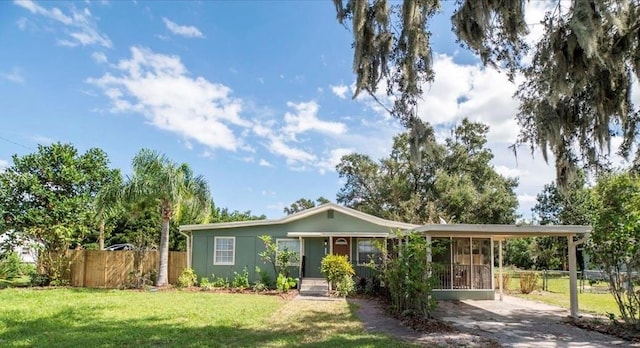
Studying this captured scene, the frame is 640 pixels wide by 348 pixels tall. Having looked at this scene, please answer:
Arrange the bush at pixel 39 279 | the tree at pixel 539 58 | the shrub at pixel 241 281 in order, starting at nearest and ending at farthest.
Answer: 1. the tree at pixel 539 58
2. the bush at pixel 39 279
3. the shrub at pixel 241 281

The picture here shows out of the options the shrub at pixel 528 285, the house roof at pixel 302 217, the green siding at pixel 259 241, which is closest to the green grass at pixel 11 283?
the house roof at pixel 302 217

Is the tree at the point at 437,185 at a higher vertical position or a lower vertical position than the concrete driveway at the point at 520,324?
higher

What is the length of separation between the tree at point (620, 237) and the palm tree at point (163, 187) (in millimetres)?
12802

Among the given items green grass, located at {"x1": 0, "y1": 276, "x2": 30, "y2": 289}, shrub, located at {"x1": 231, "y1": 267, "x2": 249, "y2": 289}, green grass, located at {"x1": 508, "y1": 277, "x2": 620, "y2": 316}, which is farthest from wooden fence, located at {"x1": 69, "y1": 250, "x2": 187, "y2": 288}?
green grass, located at {"x1": 508, "y1": 277, "x2": 620, "y2": 316}

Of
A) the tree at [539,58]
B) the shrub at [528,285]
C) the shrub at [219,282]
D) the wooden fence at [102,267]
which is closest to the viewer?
the tree at [539,58]

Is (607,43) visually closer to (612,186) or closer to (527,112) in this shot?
(527,112)

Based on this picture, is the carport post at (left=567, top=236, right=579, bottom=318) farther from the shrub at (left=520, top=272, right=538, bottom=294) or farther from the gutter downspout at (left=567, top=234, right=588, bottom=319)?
the shrub at (left=520, top=272, right=538, bottom=294)

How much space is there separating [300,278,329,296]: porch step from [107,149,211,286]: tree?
16.8ft

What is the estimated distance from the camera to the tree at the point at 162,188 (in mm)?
15438

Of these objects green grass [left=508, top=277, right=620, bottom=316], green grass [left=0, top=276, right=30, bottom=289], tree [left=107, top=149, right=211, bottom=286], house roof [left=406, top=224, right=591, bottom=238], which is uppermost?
tree [left=107, top=149, right=211, bottom=286]

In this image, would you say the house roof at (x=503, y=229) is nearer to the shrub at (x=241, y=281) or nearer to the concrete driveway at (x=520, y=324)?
the concrete driveway at (x=520, y=324)

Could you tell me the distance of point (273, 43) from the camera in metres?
13.7

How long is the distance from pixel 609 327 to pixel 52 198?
17.3 meters

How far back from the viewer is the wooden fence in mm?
16797
